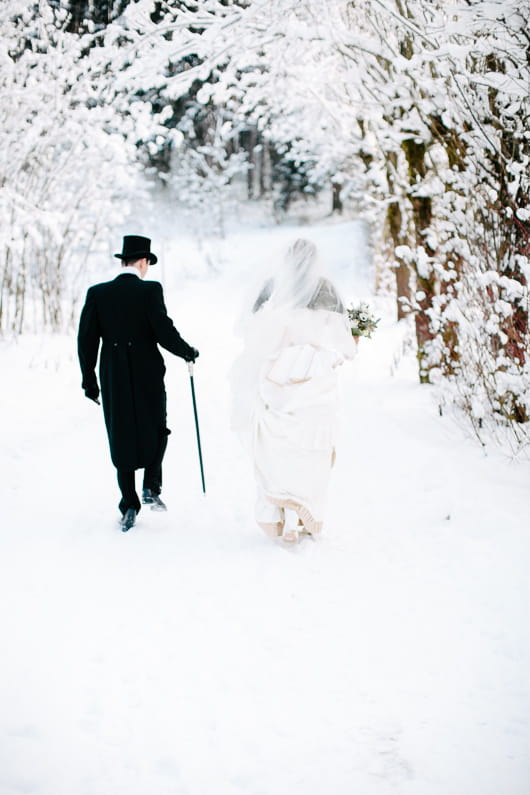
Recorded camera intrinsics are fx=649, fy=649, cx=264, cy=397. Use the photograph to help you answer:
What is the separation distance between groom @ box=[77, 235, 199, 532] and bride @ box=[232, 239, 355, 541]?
65cm

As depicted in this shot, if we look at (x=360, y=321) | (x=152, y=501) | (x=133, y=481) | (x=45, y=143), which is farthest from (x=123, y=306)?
(x=45, y=143)

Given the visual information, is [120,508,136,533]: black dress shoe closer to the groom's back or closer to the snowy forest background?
the groom's back

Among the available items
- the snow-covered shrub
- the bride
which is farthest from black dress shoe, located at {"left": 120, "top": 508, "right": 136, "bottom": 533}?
the snow-covered shrub

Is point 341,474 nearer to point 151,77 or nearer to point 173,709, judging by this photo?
point 173,709

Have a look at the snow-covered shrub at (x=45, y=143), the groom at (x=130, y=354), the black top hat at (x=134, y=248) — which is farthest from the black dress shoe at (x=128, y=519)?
the snow-covered shrub at (x=45, y=143)

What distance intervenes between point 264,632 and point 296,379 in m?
1.47

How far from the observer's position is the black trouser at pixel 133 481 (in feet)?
14.2

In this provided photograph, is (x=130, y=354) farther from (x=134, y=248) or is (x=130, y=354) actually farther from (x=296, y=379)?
(x=296, y=379)

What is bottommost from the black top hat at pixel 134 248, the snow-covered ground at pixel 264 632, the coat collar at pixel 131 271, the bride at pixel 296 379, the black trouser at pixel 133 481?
the snow-covered ground at pixel 264 632

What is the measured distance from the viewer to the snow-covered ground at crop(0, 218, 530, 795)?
7.72ft

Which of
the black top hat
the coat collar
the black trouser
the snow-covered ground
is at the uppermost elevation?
the black top hat

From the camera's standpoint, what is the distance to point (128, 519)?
14.2 feet

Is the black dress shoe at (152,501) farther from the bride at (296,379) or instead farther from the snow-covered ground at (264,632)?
the bride at (296,379)

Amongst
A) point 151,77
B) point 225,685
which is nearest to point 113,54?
point 151,77
